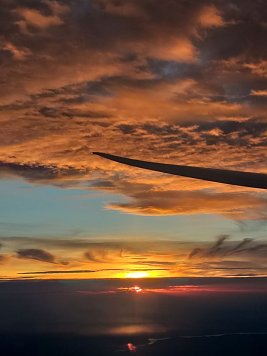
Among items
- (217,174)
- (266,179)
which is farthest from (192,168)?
(266,179)

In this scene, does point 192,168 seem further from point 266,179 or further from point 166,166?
point 266,179

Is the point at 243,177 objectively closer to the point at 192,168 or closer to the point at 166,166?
the point at 192,168

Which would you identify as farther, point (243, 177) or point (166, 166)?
point (166, 166)

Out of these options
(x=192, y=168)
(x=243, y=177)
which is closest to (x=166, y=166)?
(x=192, y=168)

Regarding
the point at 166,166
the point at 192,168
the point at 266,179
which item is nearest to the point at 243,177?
the point at 266,179

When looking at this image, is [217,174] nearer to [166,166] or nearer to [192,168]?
[192,168]

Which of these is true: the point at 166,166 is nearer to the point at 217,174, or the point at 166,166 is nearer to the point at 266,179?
the point at 217,174
